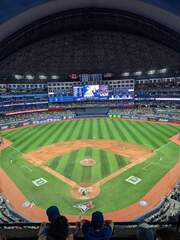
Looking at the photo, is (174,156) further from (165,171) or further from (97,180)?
(97,180)

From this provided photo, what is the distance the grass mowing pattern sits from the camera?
25.8m

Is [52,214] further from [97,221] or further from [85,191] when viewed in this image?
[85,191]

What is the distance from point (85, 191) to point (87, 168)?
5.65 meters

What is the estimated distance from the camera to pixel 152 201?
67.0 feet

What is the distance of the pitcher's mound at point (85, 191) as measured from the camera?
849 inches

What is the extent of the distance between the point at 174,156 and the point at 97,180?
556 inches

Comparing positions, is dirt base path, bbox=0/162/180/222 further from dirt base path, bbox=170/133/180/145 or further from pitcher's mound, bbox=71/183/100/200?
dirt base path, bbox=170/133/180/145

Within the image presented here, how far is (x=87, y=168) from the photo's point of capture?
27.9 metres

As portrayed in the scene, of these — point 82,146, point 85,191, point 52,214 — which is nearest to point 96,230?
point 52,214

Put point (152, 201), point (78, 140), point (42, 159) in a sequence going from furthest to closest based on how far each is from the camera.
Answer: point (78, 140), point (42, 159), point (152, 201)

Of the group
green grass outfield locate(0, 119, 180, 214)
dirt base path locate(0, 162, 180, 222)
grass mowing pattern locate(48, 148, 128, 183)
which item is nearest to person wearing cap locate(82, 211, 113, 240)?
dirt base path locate(0, 162, 180, 222)

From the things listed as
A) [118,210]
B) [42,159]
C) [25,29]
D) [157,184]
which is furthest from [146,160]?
[25,29]

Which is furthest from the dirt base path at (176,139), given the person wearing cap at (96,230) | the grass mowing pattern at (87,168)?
the person wearing cap at (96,230)

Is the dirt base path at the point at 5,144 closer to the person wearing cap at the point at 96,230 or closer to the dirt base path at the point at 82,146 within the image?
the dirt base path at the point at 82,146
